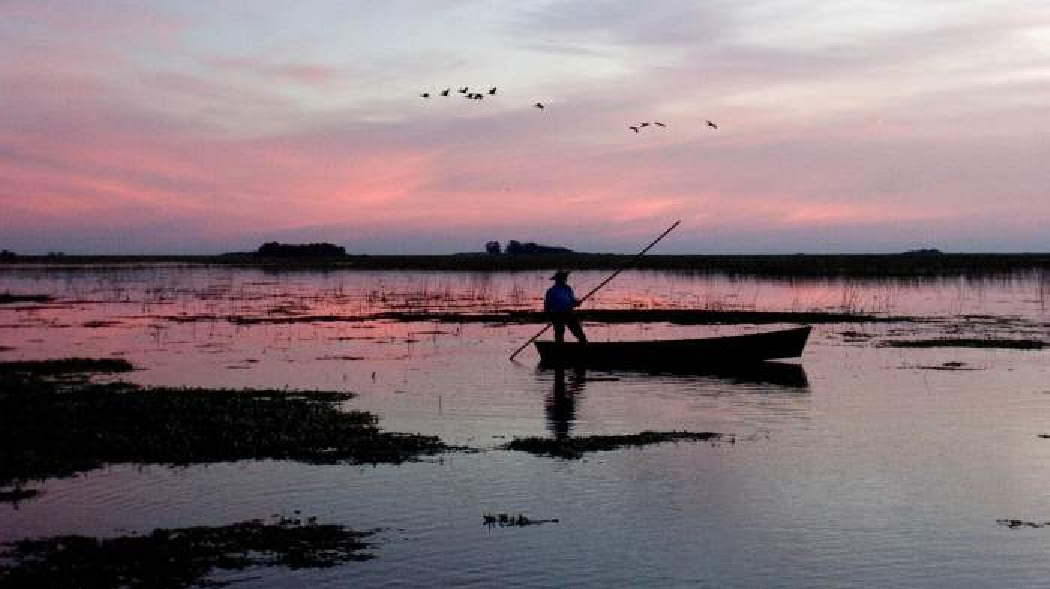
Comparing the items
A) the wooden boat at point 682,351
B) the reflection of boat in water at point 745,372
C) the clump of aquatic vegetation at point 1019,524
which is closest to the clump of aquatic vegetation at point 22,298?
the wooden boat at point 682,351

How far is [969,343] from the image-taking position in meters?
33.8

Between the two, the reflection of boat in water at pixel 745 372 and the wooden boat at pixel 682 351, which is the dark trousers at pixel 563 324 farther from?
the reflection of boat in water at pixel 745 372

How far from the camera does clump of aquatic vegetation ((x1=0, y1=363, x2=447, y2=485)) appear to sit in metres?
15.9

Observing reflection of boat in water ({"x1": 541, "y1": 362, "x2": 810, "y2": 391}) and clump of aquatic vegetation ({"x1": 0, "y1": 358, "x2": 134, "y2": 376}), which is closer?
reflection of boat in water ({"x1": 541, "y1": 362, "x2": 810, "y2": 391})

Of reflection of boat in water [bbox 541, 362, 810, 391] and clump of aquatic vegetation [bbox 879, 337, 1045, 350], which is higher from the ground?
clump of aquatic vegetation [bbox 879, 337, 1045, 350]

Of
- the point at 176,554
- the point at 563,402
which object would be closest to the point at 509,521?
the point at 176,554

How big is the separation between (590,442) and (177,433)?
5.97 meters

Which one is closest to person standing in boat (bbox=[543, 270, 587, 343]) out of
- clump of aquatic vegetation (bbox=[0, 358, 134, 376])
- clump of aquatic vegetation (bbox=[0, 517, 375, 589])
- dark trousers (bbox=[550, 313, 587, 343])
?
dark trousers (bbox=[550, 313, 587, 343])

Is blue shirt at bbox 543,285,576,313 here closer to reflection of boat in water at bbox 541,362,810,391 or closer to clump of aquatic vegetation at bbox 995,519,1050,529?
reflection of boat in water at bbox 541,362,810,391

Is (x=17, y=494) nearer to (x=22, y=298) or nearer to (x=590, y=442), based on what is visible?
(x=590, y=442)

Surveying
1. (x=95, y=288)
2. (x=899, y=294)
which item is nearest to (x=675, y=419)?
(x=899, y=294)

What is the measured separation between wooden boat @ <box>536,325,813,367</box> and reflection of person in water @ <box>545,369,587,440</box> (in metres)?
0.74

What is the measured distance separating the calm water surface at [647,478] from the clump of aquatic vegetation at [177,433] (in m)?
0.63

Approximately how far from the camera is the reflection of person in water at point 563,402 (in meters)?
19.0
